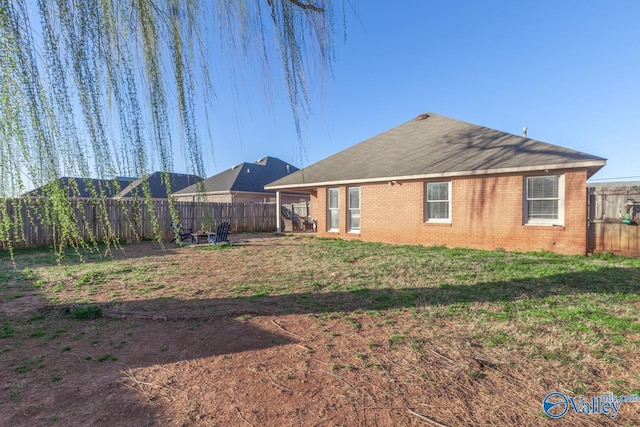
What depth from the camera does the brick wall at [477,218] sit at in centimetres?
891

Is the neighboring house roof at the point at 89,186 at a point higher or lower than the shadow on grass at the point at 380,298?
higher

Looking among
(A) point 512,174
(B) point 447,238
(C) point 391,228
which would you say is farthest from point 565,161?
(C) point 391,228

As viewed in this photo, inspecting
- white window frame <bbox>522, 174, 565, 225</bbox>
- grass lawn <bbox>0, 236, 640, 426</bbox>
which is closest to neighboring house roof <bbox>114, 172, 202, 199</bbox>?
grass lawn <bbox>0, 236, 640, 426</bbox>

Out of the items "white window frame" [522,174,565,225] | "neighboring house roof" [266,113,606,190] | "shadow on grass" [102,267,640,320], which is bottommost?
"shadow on grass" [102,267,640,320]

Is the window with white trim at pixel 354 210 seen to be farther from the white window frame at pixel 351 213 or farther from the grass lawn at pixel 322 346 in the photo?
the grass lawn at pixel 322 346

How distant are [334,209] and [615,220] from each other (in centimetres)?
941

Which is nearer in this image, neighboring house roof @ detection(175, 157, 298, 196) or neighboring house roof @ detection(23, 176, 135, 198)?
neighboring house roof @ detection(23, 176, 135, 198)

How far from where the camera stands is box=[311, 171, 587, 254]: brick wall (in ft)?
29.2

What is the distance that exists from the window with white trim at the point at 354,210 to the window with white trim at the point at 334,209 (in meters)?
0.62

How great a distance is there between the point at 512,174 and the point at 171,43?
10.1 metres

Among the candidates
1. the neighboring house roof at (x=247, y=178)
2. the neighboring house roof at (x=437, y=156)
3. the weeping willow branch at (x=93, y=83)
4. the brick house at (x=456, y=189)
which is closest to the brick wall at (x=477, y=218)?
the brick house at (x=456, y=189)

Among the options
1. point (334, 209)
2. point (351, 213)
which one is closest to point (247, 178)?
point (334, 209)

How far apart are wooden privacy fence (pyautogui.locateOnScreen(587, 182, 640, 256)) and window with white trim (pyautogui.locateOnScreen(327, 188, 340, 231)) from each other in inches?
342

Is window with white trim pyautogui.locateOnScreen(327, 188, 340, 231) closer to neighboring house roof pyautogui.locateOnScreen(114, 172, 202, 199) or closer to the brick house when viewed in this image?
the brick house
